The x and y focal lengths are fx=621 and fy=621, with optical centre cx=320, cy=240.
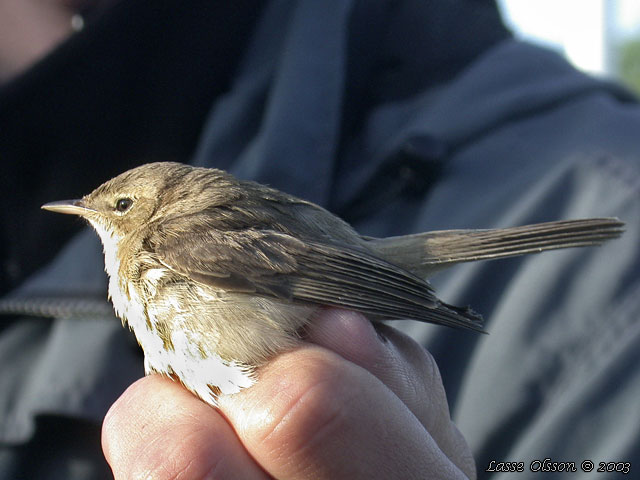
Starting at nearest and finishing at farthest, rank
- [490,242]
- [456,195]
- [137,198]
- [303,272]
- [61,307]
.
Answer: [303,272], [490,242], [137,198], [61,307], [456,195]

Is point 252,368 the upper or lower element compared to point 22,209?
upper

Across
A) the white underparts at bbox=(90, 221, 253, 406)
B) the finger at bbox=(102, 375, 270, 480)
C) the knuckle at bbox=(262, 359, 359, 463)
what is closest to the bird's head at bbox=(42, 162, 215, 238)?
the white underparts at bbox=(90, 221, 253, 406)

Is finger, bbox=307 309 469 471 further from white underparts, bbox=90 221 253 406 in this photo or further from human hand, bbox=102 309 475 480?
white underparts, bbox=90 221 253 406

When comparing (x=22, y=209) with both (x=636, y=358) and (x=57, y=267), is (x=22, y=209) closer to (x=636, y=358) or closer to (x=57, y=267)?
(x=57, y=267)

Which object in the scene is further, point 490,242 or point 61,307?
point 61,307

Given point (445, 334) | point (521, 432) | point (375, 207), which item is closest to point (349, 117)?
point (375, 207)

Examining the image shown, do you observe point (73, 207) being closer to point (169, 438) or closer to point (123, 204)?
point (123, 204)

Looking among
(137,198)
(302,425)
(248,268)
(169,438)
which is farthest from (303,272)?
(137,198)
